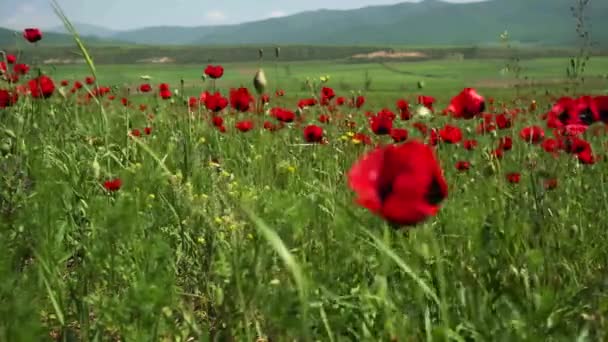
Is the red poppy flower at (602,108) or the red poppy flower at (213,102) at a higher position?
the red poppy flower at (602,108)

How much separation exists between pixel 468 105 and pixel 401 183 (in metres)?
1.53

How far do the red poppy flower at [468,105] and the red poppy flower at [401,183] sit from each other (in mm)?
1414

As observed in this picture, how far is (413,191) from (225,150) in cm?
374

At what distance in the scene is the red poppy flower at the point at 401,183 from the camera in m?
1.12

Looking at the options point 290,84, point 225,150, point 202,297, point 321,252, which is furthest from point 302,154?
point 290,84

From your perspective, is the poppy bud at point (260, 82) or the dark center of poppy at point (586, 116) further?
the poppy bud at point (260, 82)

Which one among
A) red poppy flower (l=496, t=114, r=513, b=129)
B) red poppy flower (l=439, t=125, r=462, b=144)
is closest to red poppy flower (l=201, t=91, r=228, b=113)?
red poppy flower (l=439, t=125, r=462, b=144)

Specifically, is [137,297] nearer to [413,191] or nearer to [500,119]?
[413,191]

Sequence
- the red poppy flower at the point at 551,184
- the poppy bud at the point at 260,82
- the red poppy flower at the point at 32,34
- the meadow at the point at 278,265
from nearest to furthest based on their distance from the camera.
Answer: the meadow at the point at 278,265 < the poppy bud at the point at 260,82 < the red poppy flower at the point at 551,184 < the red poppy flower at the point at 32,34

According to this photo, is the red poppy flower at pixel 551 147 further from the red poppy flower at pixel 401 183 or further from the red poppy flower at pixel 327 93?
the red poppy flower at pixel 401 183

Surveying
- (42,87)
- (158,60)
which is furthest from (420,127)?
(158,60)

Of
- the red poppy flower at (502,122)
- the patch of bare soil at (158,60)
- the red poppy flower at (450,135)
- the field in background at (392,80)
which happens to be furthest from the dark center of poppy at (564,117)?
the patch of bare soil at (158,60)

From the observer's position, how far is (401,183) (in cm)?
114

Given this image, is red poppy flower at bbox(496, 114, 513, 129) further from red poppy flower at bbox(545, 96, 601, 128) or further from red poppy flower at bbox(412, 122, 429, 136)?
red poppy flower at bbox(545, 96, 601, 128)
